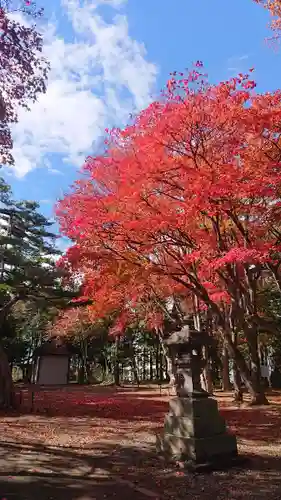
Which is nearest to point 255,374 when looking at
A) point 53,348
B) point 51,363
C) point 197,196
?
point 197,196

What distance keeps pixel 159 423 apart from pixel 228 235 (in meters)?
6.64

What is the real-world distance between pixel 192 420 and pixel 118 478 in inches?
63.4

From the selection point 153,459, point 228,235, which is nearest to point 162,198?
point 228,235

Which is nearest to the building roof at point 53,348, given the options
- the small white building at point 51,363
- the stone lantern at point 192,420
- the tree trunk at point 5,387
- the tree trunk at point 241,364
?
the small white building at point 51,363

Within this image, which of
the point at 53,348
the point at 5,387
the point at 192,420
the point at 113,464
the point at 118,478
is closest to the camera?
the point at 118,478

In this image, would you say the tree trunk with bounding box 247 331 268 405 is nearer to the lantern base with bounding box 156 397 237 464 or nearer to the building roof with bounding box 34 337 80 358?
the lantern base with bounding box 156 397 237 464

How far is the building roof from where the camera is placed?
3116 cm

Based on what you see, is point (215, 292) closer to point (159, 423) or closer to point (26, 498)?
point (159, 423)

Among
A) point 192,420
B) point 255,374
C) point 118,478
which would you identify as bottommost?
point 118,478

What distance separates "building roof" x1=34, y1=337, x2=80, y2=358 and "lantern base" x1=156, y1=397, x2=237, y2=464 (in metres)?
25.4

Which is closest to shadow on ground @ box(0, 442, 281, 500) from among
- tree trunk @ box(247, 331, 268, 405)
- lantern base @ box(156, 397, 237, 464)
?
lantern base @ box(156, 397, 237, 464)

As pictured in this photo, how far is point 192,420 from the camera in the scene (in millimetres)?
6379

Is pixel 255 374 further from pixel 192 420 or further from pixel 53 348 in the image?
pixel 53 348

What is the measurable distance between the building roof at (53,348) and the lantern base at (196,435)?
25.4 metres
